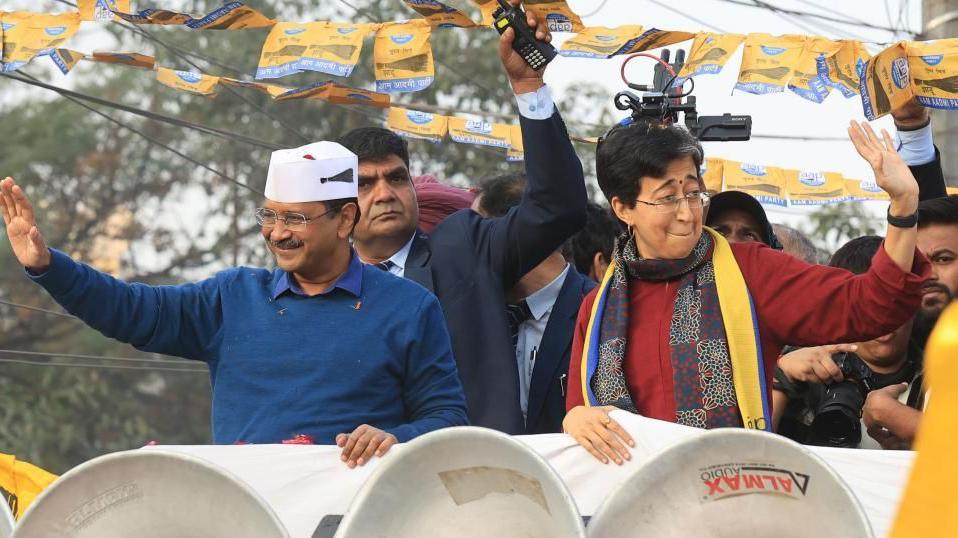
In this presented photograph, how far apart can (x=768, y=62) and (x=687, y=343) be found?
3196 millimetres

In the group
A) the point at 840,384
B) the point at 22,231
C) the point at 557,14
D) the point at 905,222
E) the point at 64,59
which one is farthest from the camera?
the point at 64,59

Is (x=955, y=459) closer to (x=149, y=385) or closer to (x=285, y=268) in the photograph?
(x=285, y=268)

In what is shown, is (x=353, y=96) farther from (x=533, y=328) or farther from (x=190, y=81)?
(x=533, y=328)

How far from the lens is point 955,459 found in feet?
4.76

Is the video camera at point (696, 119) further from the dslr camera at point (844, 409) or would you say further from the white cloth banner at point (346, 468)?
the white cloth banner at point (346, 468)

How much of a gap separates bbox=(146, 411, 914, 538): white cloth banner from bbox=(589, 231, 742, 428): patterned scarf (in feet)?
0.67

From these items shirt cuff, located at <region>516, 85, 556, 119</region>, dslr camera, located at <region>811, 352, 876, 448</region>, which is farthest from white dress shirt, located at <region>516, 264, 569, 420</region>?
dslr camera, located at <region>811, 352, 876, 448</region>

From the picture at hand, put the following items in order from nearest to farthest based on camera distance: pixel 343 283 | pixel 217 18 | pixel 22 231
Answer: pixel 22 231 < pixel 343 283 < pixel 217 18

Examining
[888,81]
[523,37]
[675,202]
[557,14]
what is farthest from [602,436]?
[557,14]

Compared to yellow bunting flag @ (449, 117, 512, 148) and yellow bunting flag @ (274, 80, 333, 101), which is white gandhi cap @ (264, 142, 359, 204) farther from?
yellow bunting flag @ (449, 117, 512, 148)

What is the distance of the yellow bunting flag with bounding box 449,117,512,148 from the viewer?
7.88 meters

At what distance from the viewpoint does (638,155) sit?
12.2 feet

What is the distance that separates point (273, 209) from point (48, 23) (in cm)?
351

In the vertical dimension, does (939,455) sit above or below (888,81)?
above
